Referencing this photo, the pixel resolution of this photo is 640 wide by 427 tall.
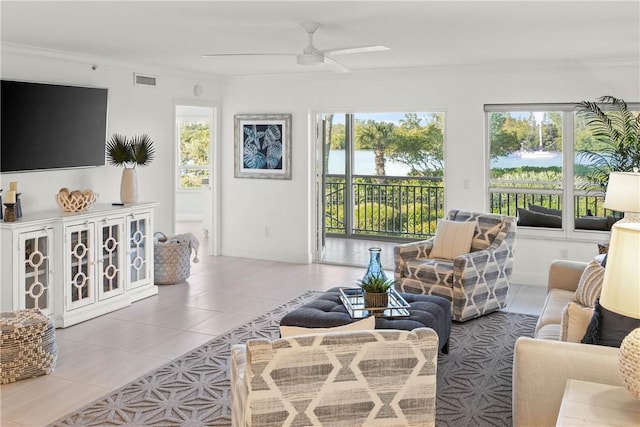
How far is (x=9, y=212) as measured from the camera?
15.8 feet

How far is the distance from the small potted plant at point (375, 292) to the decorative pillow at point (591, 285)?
1.17 meters

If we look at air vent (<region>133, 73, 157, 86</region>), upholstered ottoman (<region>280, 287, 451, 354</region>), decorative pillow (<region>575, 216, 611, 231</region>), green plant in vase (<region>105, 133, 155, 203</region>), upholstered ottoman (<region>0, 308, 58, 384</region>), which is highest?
air vent (<region>133, 73, 157, 86</region>)

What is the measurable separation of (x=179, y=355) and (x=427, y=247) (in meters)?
2.56

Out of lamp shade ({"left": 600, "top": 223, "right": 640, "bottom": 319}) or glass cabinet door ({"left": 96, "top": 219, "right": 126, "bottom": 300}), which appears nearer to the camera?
lamp shade ({"left": 600, "top": 223, "right": 640, "bottom": 319})

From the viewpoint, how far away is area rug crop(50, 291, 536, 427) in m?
3.33

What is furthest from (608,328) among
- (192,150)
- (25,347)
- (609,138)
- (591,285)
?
(192,150)

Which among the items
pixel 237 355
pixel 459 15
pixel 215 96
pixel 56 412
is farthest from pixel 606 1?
pixel 215 96

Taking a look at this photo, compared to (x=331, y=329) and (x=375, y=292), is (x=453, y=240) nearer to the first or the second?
(x=375, y=292)

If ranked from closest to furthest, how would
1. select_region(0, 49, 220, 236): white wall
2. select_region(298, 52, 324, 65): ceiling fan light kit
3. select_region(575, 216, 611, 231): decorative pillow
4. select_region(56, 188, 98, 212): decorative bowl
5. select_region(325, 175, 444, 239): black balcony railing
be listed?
select_region(298, 52, 324, 65): ceiling fan light kit
select_region(56, 188, 98, 212): decorative bowl
select_region(0, 49, 220, 236): white wall
select_region(575, 216, 611, 231): decorative pillow
select_region(325, 175, 444, 239): black balcony railing

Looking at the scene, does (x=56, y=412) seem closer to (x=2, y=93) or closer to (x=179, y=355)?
(x=179, y=355)

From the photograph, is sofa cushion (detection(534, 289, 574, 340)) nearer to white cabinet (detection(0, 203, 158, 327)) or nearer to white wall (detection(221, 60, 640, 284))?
white wall (detection(221, 60, 640, 284))

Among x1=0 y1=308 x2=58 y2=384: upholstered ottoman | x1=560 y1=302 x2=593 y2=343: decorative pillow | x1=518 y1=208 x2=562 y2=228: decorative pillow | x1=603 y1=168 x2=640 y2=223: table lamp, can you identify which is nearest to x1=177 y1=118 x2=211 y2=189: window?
x1=518 y1=208 x2=562 y2=228: decorative pillow

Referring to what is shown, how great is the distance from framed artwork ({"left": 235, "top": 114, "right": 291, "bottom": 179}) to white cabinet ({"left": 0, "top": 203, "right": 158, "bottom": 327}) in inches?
86.0

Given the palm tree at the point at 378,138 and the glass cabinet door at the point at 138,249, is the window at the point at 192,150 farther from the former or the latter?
the glass cabinet door at the point at 138,249
